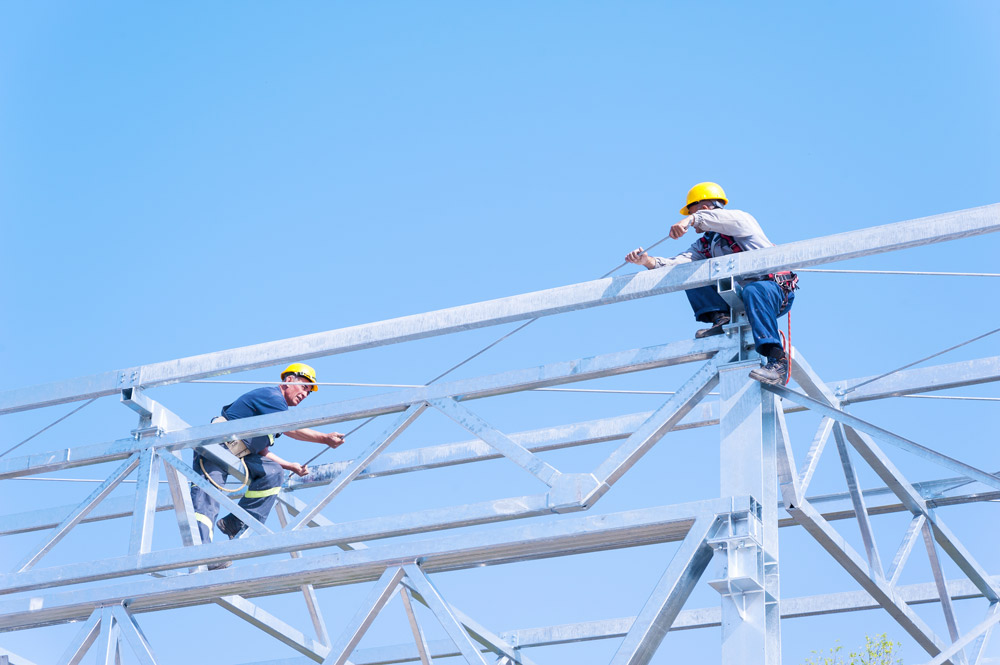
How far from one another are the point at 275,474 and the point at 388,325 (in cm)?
265

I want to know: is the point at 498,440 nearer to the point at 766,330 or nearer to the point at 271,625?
the point at 766,330

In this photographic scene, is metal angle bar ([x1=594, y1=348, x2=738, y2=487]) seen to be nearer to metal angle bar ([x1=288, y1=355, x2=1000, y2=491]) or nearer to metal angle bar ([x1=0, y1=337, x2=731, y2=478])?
metal angle bar ([x1=0, y1=337, x2=731, y2=478])

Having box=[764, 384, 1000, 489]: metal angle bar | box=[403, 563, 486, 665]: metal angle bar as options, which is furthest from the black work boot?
box=[403, 563, 486, 665]: metal angle bar

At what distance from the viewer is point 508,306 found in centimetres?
862

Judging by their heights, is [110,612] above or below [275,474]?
below

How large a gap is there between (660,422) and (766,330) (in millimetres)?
843

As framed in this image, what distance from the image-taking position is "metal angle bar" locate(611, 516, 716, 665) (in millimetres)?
7328

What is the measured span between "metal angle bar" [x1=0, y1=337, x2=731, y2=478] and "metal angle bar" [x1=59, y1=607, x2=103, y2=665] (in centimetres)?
120

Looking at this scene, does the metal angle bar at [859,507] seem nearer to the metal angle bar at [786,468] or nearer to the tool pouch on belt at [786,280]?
the metal angle bar at [786,468]

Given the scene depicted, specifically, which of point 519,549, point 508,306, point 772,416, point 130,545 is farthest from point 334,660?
point 772,416

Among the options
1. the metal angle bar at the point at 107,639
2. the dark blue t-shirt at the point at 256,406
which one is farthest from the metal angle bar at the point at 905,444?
the metal angle bar at the point at 107,639

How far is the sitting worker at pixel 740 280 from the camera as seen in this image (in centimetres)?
802

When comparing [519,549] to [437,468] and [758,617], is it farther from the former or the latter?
[437,468]

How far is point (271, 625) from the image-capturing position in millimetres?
10984
